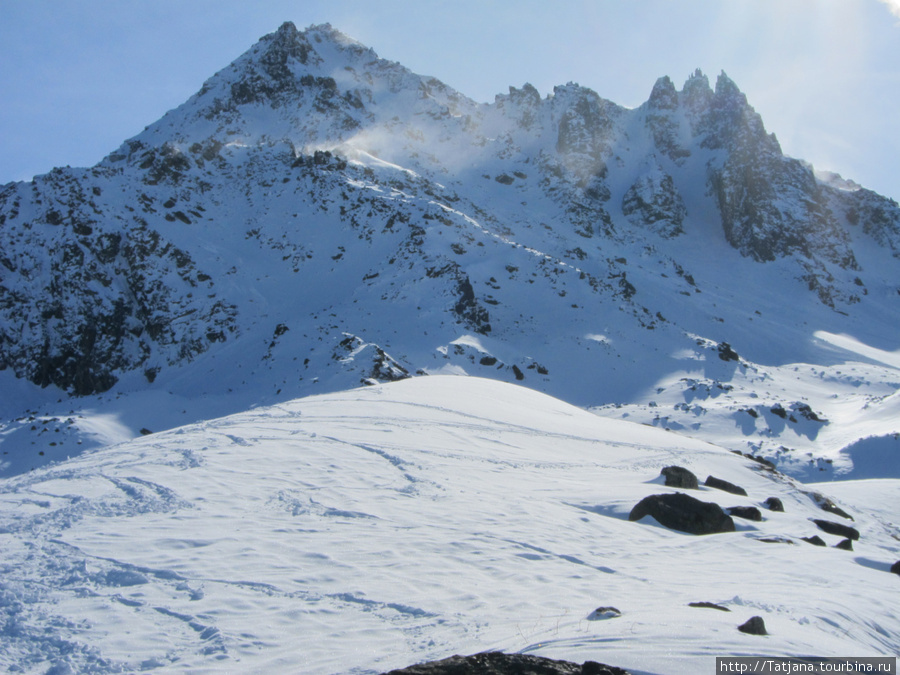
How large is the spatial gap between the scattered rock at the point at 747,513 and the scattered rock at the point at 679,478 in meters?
1.89

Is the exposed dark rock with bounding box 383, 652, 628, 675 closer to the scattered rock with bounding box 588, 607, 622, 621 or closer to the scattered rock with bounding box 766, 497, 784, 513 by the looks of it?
the scattered rock with bounding box 588, 607, 622, 621

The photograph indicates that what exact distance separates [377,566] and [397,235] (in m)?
42.0

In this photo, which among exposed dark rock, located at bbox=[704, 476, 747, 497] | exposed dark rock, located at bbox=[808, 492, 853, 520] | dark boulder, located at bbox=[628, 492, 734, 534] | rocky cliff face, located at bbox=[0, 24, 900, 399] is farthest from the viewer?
rocky cliff face, located at bbox=[0, 24, 900, 399]

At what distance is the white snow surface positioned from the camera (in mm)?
5613

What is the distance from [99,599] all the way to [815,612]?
9.04 meters

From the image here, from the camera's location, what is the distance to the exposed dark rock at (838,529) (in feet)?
46.4

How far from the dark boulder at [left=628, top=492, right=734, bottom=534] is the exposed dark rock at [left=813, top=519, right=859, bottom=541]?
4044mm

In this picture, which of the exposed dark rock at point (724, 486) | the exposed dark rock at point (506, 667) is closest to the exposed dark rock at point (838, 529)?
the exposed dark rock at point (724, 486)

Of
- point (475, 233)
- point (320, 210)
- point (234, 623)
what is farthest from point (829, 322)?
point (234, 623)

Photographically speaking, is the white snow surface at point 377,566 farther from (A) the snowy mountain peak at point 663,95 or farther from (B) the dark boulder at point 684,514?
(A) the snowy mountain peak at point 663,95

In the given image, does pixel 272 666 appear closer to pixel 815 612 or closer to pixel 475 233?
pixel 815 612

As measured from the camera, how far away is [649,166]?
8675cm

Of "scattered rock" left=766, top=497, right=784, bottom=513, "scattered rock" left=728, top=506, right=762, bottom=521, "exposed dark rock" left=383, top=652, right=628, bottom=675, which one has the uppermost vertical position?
"exposed dark rock" left=383, top=652, right=628, bottom=675

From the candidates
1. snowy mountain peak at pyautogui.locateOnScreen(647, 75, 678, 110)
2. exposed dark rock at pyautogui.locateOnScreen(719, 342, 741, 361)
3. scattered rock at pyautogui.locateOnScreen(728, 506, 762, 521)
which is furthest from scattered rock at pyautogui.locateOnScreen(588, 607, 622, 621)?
snowy mountain peak at pyautogui.locateOnScreen(647, 75, 678, 110)
